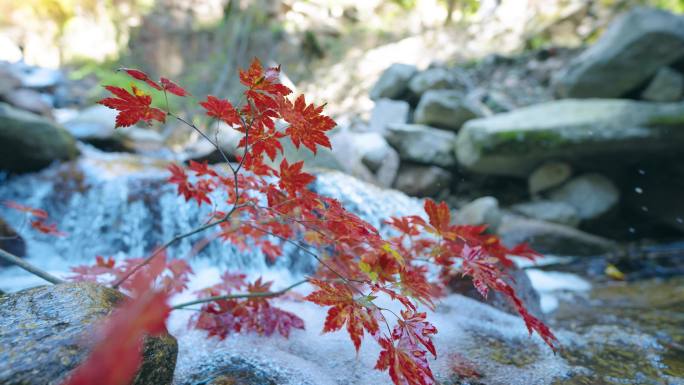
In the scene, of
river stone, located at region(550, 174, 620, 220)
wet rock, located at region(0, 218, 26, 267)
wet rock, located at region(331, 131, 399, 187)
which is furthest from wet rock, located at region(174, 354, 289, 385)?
river stone, located at region(550, 174, 620, 220)

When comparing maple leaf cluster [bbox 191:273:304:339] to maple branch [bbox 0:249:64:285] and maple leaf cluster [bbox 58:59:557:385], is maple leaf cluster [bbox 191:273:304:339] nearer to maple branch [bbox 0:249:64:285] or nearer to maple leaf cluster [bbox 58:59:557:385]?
maple leaf cluster [bbox 58:59:557:385]

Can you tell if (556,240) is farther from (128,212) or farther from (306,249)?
(128,212)

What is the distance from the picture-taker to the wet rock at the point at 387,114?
588 cm

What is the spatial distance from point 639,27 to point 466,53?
3.95 m

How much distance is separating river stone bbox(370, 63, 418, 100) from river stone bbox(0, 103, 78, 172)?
4692mm

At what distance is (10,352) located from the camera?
892 millimetres

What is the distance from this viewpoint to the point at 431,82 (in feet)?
20.3

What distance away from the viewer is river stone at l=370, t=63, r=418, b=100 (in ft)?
21.3

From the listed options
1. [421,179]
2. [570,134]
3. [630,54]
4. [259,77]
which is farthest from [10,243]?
[630,54]

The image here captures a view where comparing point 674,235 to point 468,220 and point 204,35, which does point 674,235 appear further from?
point 204,35

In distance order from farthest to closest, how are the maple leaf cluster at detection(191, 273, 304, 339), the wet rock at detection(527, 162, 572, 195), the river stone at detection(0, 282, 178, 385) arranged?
the wet rock at detection(527, 162, 572, 195)
the maple leaf cluster at detection(191, 273, 304, 339)
the river stone at detection(0, 282, 178, 385)

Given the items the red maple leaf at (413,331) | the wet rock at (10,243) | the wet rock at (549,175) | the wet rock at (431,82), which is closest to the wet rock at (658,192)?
the wet rock at (549,175)

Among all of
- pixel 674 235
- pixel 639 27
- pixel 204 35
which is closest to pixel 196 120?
pixel 204 35

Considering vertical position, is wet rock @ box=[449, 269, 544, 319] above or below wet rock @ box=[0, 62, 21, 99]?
below
